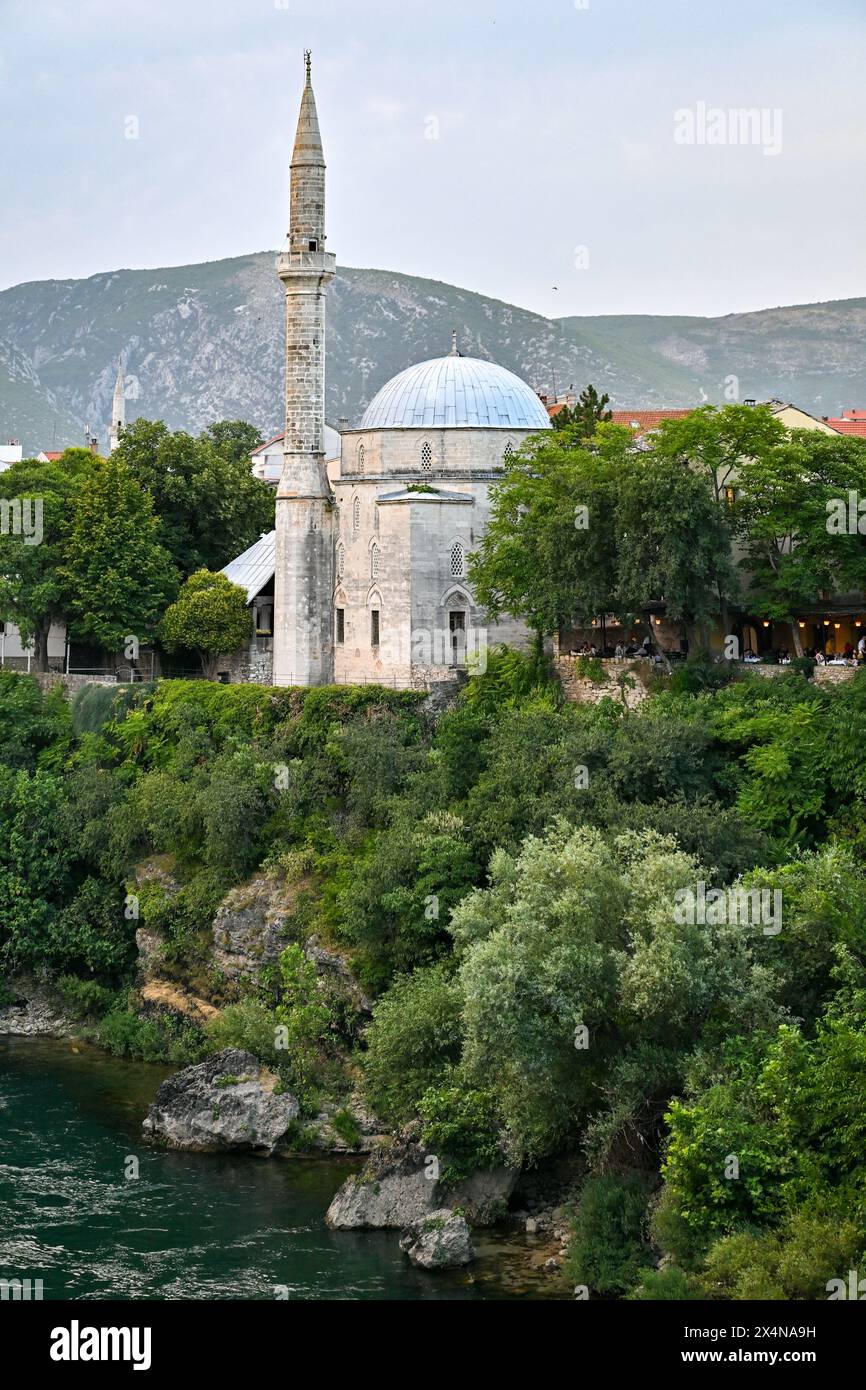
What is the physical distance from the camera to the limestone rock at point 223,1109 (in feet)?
150

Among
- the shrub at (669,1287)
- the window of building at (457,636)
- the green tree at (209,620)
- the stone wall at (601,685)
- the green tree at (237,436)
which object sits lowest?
the shrub at (669,1287)

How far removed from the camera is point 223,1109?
4616 centimetres

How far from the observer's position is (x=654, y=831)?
138 ft

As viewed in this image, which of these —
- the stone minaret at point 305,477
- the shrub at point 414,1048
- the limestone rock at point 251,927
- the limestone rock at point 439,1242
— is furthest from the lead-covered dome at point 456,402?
the limestone rock at point 439,1242

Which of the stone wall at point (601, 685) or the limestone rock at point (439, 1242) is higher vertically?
the stone wall at point (601, 685)

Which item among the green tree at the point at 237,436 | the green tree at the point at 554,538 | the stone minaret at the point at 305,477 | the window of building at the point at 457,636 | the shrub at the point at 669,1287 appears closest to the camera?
the shrub at the point at 669,1287

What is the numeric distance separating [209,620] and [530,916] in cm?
3353

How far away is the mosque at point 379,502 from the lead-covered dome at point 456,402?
5 cm

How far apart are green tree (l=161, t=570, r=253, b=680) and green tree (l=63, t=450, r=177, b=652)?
1.24 meters

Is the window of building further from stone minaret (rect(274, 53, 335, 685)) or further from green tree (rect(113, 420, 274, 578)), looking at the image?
green tree (rect(113, 420, 274, 578))

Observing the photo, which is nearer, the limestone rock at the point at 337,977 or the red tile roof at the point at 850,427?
the limestone rock at the point at 337,977

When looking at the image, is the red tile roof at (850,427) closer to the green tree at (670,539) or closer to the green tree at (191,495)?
the green tree at (670,539)
